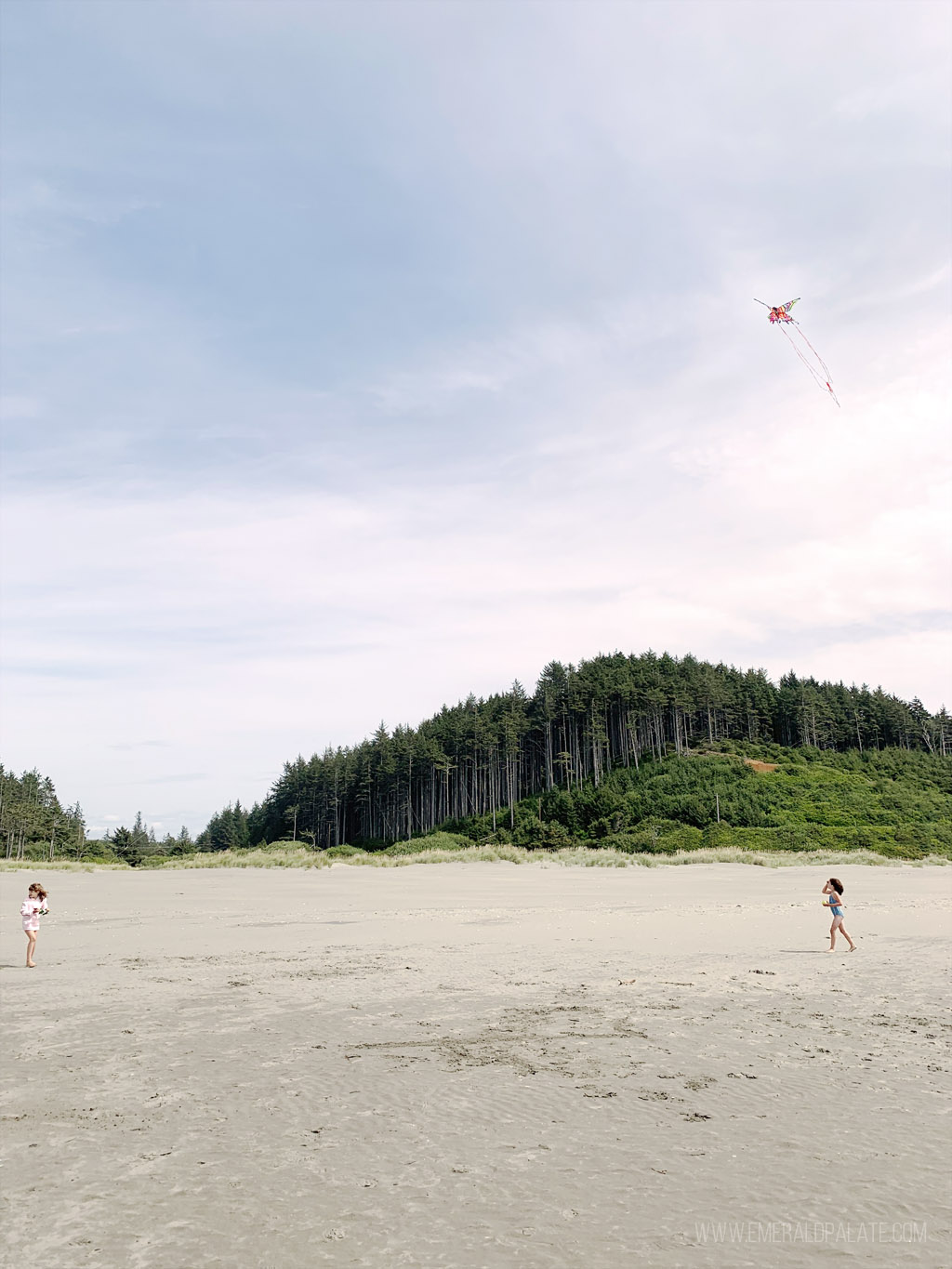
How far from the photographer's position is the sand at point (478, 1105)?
497cm

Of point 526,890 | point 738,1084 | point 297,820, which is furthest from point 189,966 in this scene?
point 297,820

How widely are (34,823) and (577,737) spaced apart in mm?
69259

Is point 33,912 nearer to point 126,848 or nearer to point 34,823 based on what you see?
point 126,848

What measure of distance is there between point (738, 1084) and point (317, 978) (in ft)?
26.2

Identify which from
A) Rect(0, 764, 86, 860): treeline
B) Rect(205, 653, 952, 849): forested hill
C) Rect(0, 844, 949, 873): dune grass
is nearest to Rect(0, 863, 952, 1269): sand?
Rect(0, 844, 949, 873): dune grass

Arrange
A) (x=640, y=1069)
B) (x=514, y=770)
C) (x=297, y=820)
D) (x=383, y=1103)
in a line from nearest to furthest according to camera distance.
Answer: (x=383, y=1103)
(x=640, y=1069)
(x=514, y=770)
(x=297, y=820)

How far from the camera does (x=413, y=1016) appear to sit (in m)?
10.9

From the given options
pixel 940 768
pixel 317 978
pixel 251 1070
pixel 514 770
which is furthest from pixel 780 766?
pixel 251 1070

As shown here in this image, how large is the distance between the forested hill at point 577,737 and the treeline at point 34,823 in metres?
31.4

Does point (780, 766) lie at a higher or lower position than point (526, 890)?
higher

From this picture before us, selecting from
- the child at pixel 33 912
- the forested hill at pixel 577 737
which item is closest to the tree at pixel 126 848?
the forested hill at pixel 577 737

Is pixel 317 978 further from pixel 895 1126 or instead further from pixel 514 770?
pixel 514 770

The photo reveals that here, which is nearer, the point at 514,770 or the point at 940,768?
the point at 940,768

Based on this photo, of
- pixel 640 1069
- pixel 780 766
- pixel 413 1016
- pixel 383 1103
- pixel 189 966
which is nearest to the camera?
pixel 383 1103
